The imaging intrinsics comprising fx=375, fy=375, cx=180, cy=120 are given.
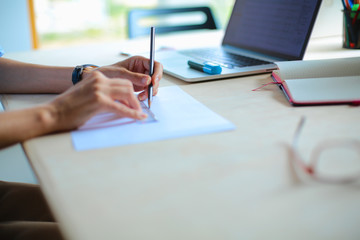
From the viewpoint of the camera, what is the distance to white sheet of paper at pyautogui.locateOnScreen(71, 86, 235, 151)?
61cm

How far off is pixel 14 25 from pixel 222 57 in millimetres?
2039

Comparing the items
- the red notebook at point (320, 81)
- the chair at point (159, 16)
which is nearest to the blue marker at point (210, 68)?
the red notebook at point (320, 81)

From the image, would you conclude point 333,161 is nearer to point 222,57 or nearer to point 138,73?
point 138,73

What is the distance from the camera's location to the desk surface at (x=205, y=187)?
402mm

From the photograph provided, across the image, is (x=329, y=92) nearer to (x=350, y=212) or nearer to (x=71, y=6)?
(x=350, y=212)

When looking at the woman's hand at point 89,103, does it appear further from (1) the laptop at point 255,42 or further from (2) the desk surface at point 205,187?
(1) the laptop at point 255,42

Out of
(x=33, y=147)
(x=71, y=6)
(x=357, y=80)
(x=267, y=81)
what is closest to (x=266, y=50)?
(x=267, y=81)

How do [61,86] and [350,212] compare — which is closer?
[350,212]

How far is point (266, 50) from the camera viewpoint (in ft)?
4.00

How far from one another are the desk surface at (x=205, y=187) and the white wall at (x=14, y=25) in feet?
7.73

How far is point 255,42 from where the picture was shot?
50.4 inches

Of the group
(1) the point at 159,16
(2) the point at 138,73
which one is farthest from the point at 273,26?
(1) the point at 159,16

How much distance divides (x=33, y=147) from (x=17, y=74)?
15.3 inches

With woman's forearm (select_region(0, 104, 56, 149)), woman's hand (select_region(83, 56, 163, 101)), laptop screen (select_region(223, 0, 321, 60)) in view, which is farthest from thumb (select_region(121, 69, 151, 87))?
laptop screen (select_region(223, 0, 321, 60))
